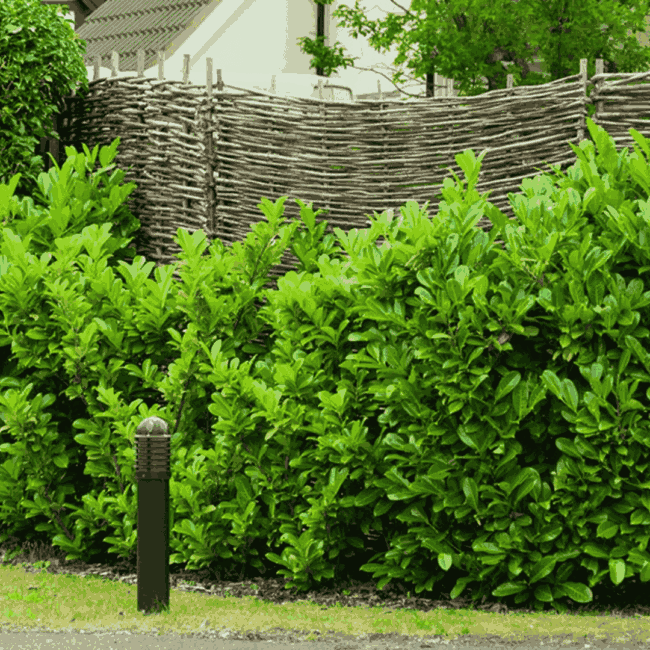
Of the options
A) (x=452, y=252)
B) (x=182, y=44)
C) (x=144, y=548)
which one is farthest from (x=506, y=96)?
(x=182, y=44)

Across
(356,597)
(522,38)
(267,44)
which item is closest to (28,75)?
(356,597)

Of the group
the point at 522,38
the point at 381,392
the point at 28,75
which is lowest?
the point at 381,392

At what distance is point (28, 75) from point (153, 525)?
4410 millimetres

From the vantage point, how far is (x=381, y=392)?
5301mm

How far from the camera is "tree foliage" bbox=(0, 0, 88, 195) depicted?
7.83 metres

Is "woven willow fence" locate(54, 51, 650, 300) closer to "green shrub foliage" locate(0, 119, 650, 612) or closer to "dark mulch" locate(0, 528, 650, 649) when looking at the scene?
"green shrub foliage" locate(0, 119, 650, 612)

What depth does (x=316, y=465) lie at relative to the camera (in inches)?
220

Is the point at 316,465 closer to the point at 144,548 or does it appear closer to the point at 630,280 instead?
the point at 144,548

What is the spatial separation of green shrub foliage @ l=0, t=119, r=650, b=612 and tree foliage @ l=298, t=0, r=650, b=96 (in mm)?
7429

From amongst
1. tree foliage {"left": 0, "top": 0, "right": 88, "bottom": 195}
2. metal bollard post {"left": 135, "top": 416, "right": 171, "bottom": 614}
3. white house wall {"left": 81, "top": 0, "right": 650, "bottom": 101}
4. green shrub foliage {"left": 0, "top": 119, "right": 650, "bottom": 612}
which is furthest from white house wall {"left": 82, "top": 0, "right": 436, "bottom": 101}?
metal bollard post {"left": 135, "top": 416, "right": 171, "bottom": 614}

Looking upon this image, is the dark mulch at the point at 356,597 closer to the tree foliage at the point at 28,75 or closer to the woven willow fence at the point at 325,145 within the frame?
the woven willow fence at the point at 325,145

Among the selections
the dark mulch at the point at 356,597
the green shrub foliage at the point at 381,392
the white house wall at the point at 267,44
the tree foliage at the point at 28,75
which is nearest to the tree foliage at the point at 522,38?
the white house wall at the point at 267,44

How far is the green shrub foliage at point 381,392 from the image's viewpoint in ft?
16.4

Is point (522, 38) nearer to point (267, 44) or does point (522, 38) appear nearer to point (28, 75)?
point (267, 44)
